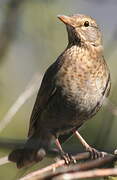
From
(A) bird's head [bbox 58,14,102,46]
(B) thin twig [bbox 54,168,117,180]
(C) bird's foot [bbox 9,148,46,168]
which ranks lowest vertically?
(C) bird's foot [bbox 9,148,46,168]

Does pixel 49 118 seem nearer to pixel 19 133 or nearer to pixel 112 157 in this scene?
pixel 19 133

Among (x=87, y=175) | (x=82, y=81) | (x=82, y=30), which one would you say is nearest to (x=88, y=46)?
(x=82, y=30)

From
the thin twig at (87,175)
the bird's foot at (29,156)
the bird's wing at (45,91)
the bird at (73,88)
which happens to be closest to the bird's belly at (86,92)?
the bird at (73,88)

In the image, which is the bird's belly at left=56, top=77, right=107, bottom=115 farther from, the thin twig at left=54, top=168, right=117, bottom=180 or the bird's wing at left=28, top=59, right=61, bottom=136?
the thin twig at left=54, top=168, right=117, bottom=180

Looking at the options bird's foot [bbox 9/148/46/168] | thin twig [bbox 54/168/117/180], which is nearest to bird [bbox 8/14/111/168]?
bird's foot [bbox 9/148/46/168]

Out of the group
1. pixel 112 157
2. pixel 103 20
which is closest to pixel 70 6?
pixel 103 20

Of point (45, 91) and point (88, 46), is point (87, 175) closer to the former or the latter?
point (45, 91)

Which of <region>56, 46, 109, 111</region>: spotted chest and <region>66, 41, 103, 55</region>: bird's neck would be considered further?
<region>66, 41, 103, 55</region>: bird's neck
